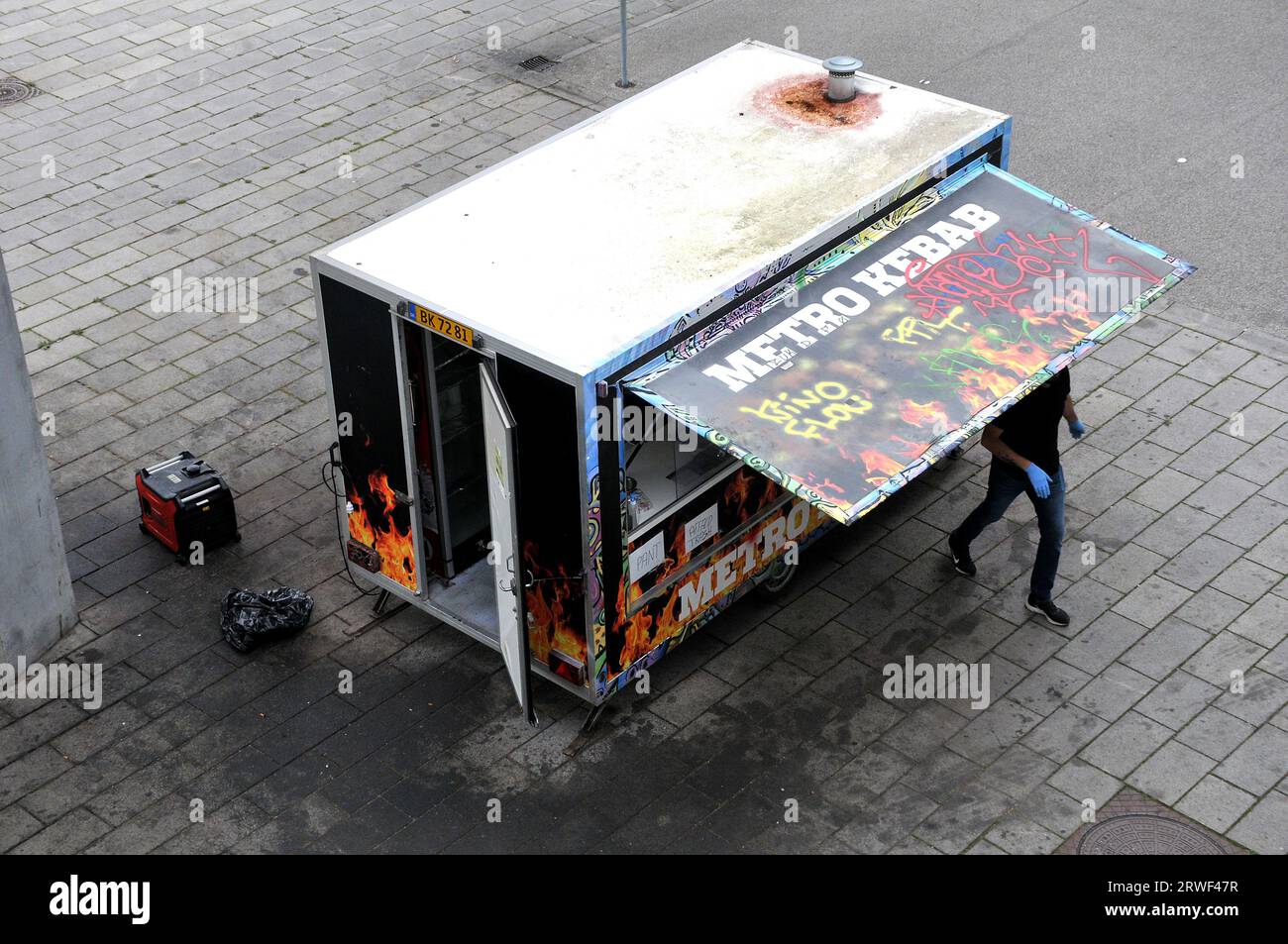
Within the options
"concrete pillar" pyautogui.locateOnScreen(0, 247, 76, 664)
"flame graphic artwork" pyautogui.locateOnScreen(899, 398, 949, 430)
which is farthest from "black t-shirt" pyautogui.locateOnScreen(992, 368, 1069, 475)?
"concrete pillar" pyautogui.locateOnScreen(0, 247, 76, 664)

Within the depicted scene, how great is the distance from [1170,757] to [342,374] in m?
4.99

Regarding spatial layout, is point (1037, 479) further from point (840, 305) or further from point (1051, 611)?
point (840, 305)

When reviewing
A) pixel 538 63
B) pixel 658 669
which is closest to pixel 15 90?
pixel 538 63

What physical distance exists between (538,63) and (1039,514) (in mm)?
8738

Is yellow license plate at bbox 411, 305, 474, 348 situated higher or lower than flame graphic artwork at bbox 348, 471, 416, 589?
higher

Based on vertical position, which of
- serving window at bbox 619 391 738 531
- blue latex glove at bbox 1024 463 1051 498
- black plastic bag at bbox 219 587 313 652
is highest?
serving window at bbox 619 391 738 531

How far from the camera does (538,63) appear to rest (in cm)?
1588

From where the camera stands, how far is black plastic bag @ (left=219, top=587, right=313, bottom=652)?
9195 millimetres

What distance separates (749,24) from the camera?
1653 cm

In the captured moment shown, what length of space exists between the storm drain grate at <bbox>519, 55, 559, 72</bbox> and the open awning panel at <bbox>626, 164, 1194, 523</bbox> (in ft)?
23.6

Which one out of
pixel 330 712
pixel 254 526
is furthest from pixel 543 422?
pixel 254 526

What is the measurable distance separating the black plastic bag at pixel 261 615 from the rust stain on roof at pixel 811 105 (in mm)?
4235

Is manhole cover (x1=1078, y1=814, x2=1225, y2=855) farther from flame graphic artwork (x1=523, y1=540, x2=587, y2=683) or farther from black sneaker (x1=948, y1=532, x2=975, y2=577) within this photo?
flame graphic artwork (x1=523, y1=540, x2=587, y2=683)
